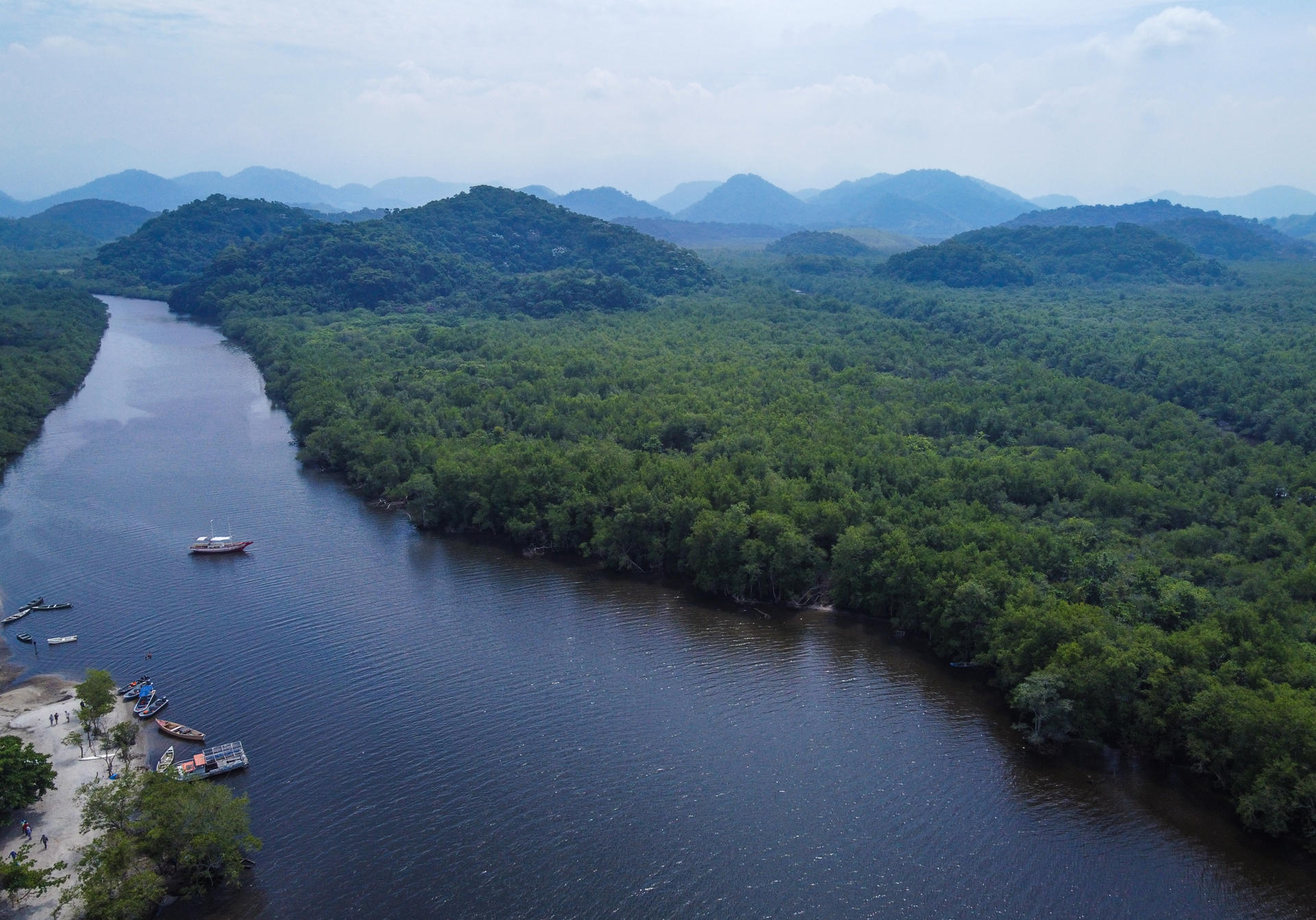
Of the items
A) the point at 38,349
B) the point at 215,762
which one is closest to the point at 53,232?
the point at 38,349

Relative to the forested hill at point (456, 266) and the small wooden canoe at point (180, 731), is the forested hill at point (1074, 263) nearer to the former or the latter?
the forested hill at point (456, 266)

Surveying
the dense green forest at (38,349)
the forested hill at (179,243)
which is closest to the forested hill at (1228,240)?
the forested hill at (179,243)

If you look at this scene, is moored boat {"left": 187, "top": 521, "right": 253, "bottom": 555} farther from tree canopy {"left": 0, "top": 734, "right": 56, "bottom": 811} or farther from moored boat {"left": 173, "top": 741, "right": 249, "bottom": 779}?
tree canopy {"left": 0, "top": 734, "right": 56, "bottom": 811}

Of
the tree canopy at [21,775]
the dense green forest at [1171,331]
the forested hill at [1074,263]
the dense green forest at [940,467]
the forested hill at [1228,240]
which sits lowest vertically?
the tree canopy at [21,775]

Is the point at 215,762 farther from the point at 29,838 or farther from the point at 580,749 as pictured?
the point at 580,749

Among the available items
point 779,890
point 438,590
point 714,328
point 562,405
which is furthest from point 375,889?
point 714,328

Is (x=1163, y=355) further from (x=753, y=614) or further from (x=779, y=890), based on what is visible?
(x=779, y=890)
